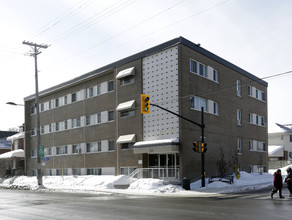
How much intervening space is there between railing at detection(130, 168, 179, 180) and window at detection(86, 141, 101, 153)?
25.0 ft

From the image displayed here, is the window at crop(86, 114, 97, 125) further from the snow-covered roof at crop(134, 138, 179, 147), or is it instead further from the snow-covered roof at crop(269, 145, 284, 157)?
the snow-covered roof at crop(269, 145, 284, 157)

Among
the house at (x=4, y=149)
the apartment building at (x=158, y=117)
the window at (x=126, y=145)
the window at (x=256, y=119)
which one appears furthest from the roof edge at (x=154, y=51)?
the house at (x=4, y=149)

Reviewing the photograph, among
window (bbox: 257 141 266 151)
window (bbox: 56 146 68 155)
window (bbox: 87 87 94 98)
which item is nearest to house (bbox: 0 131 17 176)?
window (bbox: 56 146 68 155)

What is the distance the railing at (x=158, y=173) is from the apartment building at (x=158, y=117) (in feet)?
0.25

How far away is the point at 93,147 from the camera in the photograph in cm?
3766

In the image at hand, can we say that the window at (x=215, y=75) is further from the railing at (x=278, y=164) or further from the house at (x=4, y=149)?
the house at (x=4, y=149)

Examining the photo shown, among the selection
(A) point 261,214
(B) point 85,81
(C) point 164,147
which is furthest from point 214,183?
(B) point 85,81

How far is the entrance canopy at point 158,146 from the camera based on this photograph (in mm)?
27875

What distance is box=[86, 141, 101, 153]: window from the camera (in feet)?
121

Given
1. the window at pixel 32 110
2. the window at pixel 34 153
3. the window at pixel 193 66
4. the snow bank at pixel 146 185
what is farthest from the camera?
the window at pixel 32 110

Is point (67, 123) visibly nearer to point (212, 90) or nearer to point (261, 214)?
point (212, 90)

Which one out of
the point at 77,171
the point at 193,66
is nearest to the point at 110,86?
the point at 193,66

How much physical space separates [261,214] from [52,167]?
114ft

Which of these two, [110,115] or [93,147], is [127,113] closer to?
[110,115]
